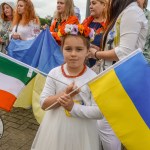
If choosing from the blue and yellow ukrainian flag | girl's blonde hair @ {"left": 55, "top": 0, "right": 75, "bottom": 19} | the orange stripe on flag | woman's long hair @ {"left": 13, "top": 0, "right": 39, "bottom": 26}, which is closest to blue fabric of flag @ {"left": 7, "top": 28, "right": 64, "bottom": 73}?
girl's blonde hair @ {"left": 55, "top": 0, "right": 75, "bottom": 19}

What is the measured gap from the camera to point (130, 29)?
94.2 inches

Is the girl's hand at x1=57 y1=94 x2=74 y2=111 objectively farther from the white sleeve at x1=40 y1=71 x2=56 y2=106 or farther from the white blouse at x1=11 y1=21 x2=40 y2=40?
the white blouse at x1=11 y1=21 x2=40 y2=40

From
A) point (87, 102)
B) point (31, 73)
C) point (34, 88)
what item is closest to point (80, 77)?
point (87, 102)

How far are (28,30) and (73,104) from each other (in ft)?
11.0

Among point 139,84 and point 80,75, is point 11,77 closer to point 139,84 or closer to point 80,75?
point 80,75

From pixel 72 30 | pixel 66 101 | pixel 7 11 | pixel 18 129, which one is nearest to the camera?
pixel 66 101

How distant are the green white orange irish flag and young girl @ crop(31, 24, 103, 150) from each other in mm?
198

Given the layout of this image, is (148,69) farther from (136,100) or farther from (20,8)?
(20,8)

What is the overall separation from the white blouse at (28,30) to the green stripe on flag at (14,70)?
3000 millimetres

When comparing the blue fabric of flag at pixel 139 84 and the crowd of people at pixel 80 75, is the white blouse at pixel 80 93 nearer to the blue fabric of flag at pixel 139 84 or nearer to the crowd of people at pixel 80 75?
the crowd of people at pixel 80 75

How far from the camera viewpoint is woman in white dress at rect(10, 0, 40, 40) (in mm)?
5336

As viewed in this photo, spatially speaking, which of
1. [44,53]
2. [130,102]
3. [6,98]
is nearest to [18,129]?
[44,53]

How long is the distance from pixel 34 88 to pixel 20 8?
182 cm

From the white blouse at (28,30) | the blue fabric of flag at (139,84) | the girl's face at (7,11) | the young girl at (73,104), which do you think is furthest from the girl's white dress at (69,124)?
the girl's face at (7,11)
